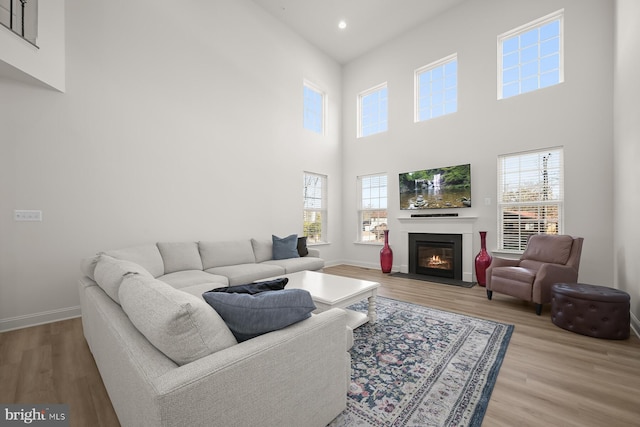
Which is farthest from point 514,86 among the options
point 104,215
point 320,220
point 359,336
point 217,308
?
point 104,215

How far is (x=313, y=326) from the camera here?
4.20ft

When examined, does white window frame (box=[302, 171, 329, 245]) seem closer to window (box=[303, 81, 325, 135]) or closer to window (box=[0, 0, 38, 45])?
window (box=[303, 81, 325, 135])

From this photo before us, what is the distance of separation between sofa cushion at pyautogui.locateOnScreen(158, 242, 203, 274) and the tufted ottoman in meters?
4.25

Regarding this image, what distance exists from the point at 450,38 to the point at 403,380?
235 inches

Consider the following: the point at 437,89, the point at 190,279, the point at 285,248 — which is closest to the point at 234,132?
the point at 285,248

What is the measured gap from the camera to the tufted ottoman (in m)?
2.45

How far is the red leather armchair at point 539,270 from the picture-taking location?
10.2 ft

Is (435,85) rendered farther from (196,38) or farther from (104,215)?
(104,215)

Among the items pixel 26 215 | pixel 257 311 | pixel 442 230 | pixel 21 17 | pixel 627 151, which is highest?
pixel 21 17

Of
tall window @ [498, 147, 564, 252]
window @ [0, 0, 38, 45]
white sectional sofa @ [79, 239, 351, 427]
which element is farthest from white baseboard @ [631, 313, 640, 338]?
window @ [0, 0, 38, 45]

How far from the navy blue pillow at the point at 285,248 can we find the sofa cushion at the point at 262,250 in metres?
0.09

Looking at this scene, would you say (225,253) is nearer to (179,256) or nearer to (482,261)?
(179,256)

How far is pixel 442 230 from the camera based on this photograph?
5133 millimetres

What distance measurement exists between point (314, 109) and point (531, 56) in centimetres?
412
